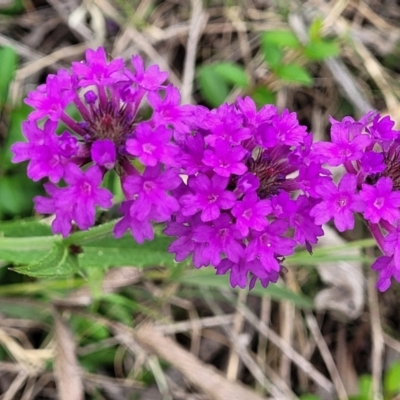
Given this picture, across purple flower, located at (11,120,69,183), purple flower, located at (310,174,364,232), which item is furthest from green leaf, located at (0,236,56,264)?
purple flower, located at (310,174,364,232)

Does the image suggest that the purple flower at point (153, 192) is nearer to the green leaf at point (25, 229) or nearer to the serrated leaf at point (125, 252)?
the serrated leaf at point (125, 252)

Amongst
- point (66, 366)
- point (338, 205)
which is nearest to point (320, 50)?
point (338, 205)

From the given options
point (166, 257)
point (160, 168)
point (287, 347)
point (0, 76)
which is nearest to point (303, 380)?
point (287, 347)

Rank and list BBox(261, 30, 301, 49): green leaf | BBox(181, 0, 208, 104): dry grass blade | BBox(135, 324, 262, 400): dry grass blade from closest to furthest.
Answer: BBox(135, 324, 262, 400): dry grass blade
BBox(261, 30, 301, 49): green leaf
BBox(181, 0, 208, 104): dry grass blade

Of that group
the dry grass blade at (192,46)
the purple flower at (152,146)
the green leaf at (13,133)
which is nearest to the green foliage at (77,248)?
the purple flower at (152,146)

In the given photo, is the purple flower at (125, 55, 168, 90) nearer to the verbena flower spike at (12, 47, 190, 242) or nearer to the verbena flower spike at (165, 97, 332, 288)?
the verbena flower spike at (12, 47, 190, 242)

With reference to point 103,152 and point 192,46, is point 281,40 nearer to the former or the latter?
point 192,46
